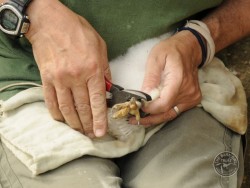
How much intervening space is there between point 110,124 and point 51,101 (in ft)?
0.45

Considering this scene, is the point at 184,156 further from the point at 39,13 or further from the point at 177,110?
the point at 39,13

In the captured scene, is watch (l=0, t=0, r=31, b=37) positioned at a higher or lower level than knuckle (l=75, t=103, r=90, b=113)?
higher

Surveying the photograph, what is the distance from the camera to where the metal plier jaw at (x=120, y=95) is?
3.36ft

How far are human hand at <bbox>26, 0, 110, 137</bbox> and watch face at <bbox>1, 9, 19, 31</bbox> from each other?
36 mm

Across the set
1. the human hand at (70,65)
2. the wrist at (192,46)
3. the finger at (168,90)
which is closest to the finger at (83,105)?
the human hand at (70,65)

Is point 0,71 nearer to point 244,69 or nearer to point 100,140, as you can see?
point 100,140

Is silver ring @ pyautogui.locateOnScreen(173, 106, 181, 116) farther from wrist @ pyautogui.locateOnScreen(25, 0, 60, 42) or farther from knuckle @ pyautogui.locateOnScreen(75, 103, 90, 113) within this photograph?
wrist @ pyautogui.locateOnScreen(25, 0, 60, 42)

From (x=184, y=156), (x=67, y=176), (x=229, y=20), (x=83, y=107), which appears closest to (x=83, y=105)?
(x=83, y=107)

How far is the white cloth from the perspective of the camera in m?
1.02

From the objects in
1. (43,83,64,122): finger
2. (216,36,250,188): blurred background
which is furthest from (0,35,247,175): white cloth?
(216,36,250,188): blurred background

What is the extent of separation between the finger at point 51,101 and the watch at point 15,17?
136mm

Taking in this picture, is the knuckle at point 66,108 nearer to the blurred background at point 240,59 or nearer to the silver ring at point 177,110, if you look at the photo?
the silver ring at point 177,110

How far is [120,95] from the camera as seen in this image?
1030 millimetres

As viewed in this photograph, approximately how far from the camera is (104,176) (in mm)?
1028
